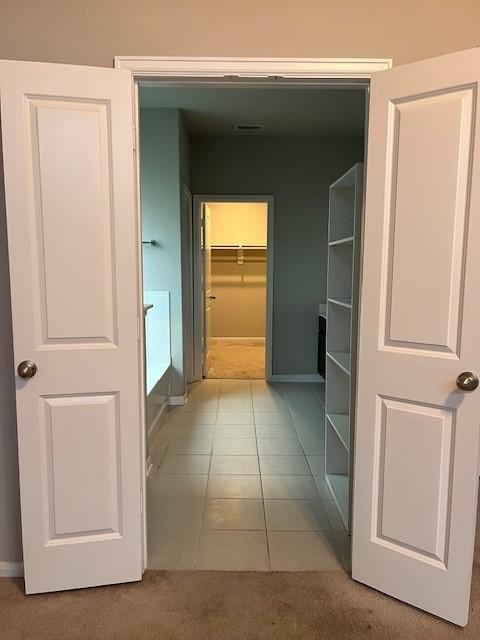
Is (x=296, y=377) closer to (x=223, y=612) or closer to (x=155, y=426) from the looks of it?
(x=155, y=426)

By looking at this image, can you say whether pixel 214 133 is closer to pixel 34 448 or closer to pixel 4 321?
pixel 4 321

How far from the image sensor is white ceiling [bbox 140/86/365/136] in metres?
3.78

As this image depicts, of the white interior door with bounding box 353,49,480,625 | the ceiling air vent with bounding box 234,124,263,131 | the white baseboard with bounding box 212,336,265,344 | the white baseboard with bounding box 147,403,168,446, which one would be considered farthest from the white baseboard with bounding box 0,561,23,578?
the white baseboard with bounding box 212,336,265,344

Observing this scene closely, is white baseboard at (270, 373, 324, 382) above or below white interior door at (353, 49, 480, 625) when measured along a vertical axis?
below

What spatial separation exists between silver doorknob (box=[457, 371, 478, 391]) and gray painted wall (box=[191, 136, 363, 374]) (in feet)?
12.4

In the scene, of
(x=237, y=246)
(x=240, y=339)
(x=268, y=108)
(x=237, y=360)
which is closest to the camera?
(x=268, y=108)

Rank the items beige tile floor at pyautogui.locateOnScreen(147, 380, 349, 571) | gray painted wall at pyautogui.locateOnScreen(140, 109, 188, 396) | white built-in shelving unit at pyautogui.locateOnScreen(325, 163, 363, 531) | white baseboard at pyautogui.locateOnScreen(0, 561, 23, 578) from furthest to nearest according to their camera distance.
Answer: gray painted wall at pyautogui.locateOnScreen(140, 109, 188, 396) < white built-in shelving unit at pyautogui.locateOnScreen(325, 163, 363, 531) < beige tile floor at pyautogui.locateOnScreen(147, 380, 349, 571) < white baseboard at pyautogui.locateOnScreen(0, 561, 23, 578)

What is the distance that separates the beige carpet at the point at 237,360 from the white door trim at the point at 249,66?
416 centimetres

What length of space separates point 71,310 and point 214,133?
3937 millimetres

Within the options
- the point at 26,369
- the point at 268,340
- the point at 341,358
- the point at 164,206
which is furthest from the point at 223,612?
the point at 268,340

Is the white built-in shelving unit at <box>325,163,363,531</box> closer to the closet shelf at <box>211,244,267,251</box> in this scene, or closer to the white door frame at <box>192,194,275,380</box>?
the white door frame at <box>192,194,275,380</box>

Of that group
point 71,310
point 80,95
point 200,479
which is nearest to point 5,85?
point 80,95

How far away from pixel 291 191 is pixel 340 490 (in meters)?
3.63

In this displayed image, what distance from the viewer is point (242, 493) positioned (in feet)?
8.97
